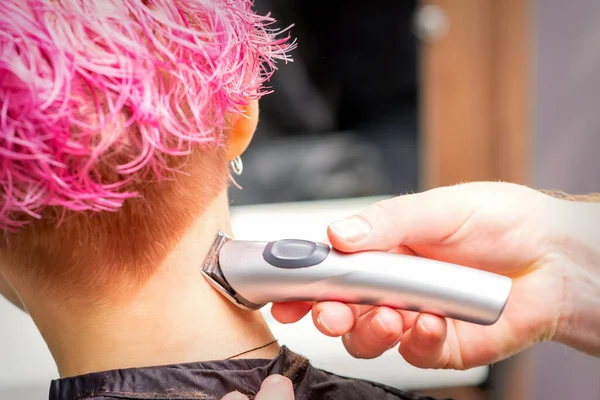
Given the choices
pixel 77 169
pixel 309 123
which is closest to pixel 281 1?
pixel 309 123

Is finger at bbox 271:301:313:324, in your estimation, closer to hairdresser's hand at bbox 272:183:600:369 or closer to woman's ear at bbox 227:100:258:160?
hairdresser's hand at bbox 272:183:600:369

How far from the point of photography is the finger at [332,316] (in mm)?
456

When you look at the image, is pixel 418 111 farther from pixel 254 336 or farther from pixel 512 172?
pixel 254 336

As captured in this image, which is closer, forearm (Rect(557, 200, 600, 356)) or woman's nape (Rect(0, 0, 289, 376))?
woman's nape (Rect(0, 0, 289, 376))

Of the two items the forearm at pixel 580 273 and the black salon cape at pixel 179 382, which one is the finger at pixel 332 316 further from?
the forearm at pixel 580 273

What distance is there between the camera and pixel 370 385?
51 cm

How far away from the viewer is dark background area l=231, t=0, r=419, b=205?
1.97 feet

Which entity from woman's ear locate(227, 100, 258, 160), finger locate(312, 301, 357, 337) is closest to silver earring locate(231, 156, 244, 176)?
woman's ear locate(227, 100, 258, 160)

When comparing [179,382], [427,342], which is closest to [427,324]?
[427,342]

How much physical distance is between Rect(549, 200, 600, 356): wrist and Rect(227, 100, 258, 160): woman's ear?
244 mm

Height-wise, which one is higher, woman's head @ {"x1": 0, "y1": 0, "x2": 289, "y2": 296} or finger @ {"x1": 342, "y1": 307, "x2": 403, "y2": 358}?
woman's head @ {"x1": 0, "y1": 0, "x2": 289, "y2": 296}

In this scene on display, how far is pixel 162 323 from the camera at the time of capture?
413 millimetres

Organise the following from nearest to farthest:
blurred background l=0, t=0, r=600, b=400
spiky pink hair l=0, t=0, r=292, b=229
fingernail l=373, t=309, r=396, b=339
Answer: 1. spiky pink hair l=0, t=0, r=292, b=229
2. fingernail l=373, t=309, r=396, b=339
3. blurred background l=0, t=0, r=600, b=400

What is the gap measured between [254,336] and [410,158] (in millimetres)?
379
